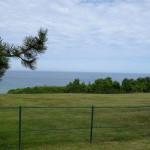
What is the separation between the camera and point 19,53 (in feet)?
39.0

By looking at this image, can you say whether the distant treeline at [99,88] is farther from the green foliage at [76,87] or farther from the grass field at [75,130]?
the grass field at [75,130]

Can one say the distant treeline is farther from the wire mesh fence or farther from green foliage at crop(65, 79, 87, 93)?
the wire mesh fence

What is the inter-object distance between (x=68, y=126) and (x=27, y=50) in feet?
24.6

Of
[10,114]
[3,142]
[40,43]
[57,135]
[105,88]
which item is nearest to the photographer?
[40,43]

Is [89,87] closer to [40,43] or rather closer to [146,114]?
[146,114]

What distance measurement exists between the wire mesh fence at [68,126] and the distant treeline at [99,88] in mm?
16693

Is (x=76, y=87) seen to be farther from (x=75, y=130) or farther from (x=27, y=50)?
(x=27, y=50)

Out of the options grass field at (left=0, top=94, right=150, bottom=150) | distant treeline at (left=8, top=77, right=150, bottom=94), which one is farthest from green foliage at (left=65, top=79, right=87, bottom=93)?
grass field at (left=0, top=94, right=150, bottom=150)

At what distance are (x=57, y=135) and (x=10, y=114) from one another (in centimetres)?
709

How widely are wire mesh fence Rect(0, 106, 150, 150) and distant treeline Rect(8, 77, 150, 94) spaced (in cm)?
1669

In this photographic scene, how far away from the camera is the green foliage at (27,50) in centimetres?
1166

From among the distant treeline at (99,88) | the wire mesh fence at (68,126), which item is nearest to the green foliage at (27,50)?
the wire mesh fence at (68,126)

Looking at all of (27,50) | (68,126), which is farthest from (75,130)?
(27,50)

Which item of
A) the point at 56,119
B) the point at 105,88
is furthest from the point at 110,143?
the point at 105,88
